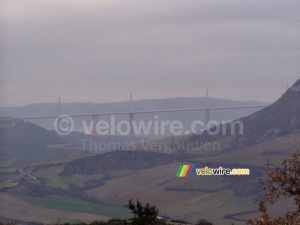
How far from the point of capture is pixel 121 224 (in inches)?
2650

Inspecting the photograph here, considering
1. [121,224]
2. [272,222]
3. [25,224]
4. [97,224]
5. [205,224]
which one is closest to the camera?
[272,222]

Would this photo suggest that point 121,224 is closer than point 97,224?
Yes

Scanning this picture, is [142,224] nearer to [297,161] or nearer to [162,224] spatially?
[297,161]

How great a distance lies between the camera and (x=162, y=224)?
6781 cm

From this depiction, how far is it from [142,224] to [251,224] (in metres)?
19.7

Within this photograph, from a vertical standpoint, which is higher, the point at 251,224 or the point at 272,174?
the point at 272,174

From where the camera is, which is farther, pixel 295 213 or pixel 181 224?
pixel 181 224

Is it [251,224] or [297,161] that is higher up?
[297,161]

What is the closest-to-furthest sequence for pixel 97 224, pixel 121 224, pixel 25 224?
pixel 121 224 < pixel 97 224 < pixel 25 224

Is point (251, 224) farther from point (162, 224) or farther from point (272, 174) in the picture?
point (162, 224)

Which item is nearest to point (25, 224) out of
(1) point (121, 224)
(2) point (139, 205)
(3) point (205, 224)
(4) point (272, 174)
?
(3) point (205, 224)

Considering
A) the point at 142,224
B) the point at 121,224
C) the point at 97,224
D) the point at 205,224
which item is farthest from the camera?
the point at 205,224

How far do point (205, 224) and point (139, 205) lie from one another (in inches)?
1802

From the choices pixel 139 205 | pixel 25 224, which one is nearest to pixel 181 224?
pixel 139 205
